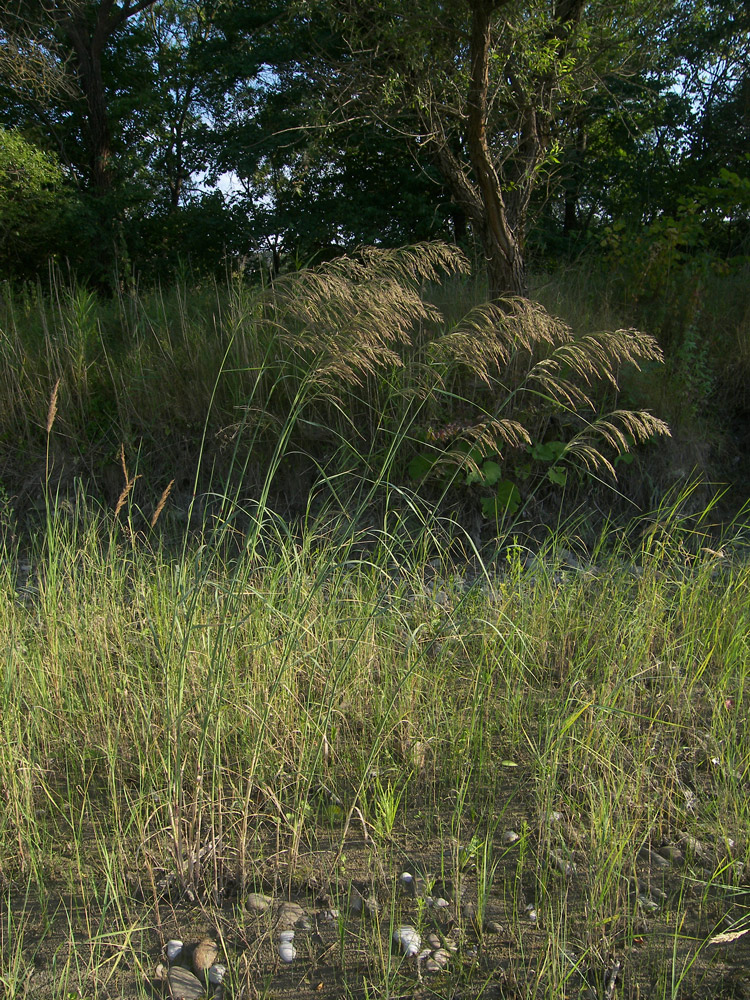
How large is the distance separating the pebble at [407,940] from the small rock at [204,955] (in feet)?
1.43

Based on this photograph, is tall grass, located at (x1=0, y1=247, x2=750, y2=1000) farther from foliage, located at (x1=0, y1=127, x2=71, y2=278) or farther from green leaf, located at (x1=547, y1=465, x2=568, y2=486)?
foliage, located at (x1=0, y1=127, x2=71, y2=278)

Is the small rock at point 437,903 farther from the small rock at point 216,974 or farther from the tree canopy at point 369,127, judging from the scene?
the tree canopy at point 369,127

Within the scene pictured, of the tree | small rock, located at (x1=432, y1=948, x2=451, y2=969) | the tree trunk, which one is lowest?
small rock, located at (x1=432, y1=948, x2=451, y2=969)

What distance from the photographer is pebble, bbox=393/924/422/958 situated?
1.70m

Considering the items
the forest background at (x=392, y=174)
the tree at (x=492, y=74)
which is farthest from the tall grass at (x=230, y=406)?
the tree at (x=492, y=74)

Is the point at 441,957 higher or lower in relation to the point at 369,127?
lower

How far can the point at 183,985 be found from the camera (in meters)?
1.61

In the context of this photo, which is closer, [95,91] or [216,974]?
[216,974]

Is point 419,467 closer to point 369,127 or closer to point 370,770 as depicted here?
point 370,770

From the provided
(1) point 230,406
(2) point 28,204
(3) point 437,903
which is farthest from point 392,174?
(3) point 437,903

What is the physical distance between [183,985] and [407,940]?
53 centimetres

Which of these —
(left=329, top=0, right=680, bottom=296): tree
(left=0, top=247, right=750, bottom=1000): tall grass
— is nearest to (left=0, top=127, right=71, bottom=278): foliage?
(left=329, top=0, right=680, bottom=296): tree

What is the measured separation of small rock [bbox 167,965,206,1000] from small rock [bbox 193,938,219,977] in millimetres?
20

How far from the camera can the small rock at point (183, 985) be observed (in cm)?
158
